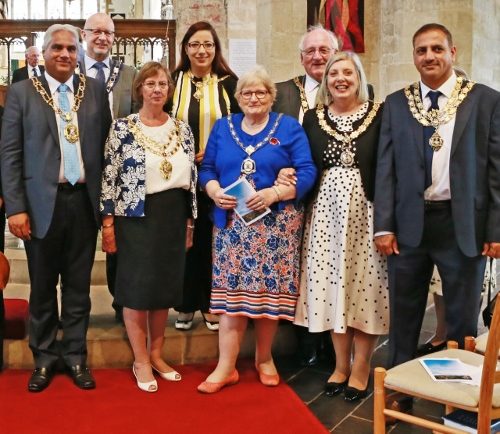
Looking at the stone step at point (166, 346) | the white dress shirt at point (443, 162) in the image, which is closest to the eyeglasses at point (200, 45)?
the white dress shirt at point (443, 162)

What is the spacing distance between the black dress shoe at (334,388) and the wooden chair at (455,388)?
84 cm

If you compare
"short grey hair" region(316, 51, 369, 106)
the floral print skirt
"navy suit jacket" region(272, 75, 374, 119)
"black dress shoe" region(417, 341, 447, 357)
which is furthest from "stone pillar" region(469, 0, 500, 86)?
the floral print skirt

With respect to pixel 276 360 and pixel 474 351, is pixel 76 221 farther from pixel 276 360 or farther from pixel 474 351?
pixel 474 351

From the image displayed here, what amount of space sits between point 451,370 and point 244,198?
1.24 m

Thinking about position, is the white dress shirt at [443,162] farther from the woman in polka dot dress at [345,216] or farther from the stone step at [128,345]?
the stone step at [128,345]

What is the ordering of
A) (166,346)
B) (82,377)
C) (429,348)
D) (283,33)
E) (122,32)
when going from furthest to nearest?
(122,32), (283,33), (429,348), (166,346), (82,377)

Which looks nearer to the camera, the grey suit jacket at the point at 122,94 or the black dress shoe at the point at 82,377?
the black dress shoe at the point at 82,377

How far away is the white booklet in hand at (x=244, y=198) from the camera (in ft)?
10.5

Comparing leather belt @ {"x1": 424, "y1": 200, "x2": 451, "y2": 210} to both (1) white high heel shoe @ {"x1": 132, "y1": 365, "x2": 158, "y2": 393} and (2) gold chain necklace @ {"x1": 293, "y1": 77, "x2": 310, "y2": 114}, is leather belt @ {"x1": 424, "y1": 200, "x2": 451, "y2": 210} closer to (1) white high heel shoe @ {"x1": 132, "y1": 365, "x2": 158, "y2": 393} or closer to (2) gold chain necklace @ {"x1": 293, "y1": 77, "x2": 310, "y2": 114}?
(2) gold chain necklace @ {"x1": 293, "y1": 77, "x2": 310, "y2": 114}

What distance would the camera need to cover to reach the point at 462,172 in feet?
9.55

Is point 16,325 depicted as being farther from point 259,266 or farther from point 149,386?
point 259,266

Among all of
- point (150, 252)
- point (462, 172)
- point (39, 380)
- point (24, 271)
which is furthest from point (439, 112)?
point (24, 271)

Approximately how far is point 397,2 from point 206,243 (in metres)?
4.18

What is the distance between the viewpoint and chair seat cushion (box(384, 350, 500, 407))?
90.7 inches
